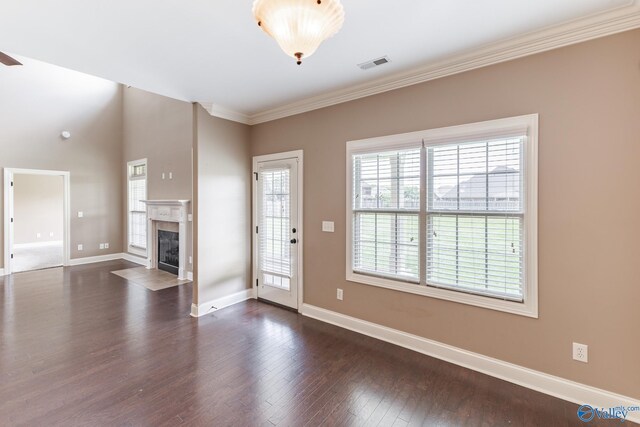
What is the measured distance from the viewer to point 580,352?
7.09 feet

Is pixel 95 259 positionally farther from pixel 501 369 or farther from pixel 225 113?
pixel 501 369

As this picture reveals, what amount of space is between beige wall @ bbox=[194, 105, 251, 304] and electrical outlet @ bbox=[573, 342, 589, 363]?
12.5ft

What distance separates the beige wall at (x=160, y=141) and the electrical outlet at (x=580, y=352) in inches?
220

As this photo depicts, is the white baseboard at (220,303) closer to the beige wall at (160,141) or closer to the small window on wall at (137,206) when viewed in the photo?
the beige wall at (160,141)

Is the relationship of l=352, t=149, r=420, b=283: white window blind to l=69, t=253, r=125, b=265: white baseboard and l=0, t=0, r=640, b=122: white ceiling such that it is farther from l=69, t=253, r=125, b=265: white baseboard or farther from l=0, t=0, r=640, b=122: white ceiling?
l=69, t=253, r=125, b=265: white baseboard

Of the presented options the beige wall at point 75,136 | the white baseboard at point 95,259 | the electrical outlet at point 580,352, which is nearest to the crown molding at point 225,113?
the electrical outlet at point 580,352

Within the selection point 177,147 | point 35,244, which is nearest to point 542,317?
point 177,147

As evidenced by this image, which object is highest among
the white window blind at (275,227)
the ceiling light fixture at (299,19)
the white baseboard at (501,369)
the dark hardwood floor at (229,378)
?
the ceiling light fixture at (299,19)

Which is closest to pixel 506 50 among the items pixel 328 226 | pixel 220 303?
pixel 328 226

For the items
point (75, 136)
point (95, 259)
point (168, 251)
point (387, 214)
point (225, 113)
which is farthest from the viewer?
point (95, 259)

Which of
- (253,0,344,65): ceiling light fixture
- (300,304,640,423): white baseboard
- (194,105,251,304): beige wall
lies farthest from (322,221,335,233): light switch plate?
(253,0,344,65): ceiling light fixture

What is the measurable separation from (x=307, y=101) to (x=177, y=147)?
354cm

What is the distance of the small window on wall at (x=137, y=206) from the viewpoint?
6.89 m

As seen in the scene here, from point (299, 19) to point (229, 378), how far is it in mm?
2664
